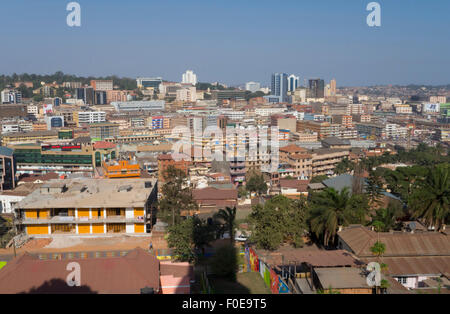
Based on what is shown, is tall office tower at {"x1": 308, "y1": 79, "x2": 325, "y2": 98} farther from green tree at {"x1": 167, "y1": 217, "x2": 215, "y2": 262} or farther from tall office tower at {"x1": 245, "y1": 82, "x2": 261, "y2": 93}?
green tree at {"x1": 167, "y1": 217, "x2": 215, "y2": 262}

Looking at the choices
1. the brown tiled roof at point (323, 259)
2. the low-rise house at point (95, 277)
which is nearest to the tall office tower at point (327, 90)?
the brown tiled roof at point (323, 259)

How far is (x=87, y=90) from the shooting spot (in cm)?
4825

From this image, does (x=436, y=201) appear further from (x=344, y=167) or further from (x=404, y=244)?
(x=344, y=167)

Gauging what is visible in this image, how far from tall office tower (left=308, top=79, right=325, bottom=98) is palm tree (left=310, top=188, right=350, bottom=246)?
6086 centimetres

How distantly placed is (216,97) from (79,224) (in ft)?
158

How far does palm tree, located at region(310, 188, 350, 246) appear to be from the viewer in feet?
22.7

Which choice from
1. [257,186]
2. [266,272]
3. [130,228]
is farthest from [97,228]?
[257,186]

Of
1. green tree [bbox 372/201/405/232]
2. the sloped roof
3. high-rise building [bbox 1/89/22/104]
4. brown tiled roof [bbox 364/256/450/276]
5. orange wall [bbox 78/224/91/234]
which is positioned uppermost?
high-rise building [bbox 1/89/22/104]

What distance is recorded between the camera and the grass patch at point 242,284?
18.0ft

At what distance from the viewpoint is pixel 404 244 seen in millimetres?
5867

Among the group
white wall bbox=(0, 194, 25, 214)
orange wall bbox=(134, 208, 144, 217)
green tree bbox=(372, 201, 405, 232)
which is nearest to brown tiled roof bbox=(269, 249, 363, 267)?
green tree bbox=(372, 201, 405, 232)

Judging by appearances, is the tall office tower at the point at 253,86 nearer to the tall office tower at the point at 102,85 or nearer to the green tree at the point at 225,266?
the tall office tower at the point at 102,85

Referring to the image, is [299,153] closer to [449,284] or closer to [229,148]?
[229,148]

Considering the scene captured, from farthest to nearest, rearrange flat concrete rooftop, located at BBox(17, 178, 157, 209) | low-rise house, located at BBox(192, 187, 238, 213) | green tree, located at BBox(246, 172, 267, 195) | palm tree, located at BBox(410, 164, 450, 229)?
1. green tree, located at BBox(246, 172, 267, 195)
2. low-rise house, located at BBox(192, 187, 238, 213)
3. flat concrete rooftop, located at BBox(17, 178, 157, 209)
4. palm tree, located at BBox(410, 164, 450, 229)
